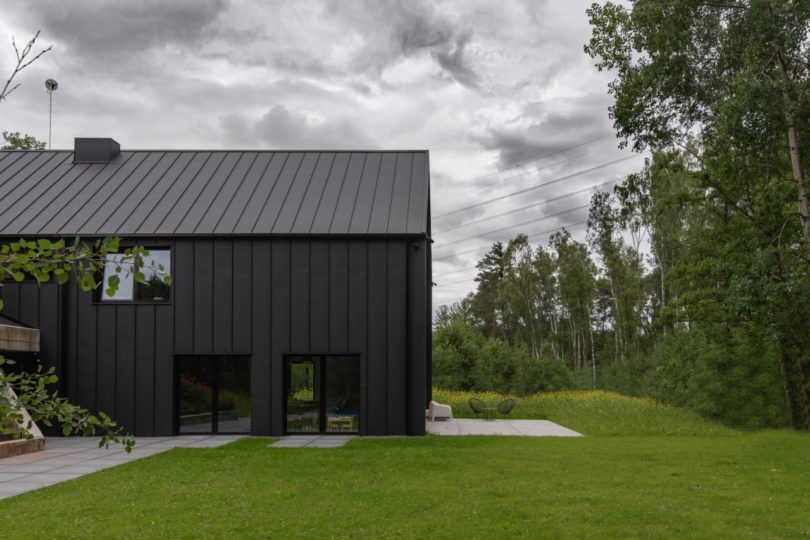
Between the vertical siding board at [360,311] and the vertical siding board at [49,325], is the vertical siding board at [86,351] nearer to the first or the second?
the vertical siding board at [49,325]

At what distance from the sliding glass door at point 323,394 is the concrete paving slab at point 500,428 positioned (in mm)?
2011

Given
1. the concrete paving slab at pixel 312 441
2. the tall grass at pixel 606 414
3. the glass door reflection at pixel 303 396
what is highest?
the glass door reflection at pixel 303 396

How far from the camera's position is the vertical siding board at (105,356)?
15.0m

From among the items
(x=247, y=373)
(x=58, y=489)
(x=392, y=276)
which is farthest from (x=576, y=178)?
(x=58, y=489)

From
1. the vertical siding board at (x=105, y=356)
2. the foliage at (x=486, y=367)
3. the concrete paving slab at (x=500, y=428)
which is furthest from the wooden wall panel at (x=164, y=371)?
the foliage at (x=486, y=367)

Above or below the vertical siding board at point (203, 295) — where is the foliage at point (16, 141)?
above

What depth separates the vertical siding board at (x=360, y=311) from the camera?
→ 583 inches

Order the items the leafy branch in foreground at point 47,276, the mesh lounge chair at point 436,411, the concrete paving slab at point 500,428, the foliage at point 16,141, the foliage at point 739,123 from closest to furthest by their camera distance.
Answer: the leafy branch in foreground at point 47,276 < the foliage at point 739,123 < the concrete paving slab at point 500,428 < the mesh lounge chair at point 436,411 < the foliage at point 16,141

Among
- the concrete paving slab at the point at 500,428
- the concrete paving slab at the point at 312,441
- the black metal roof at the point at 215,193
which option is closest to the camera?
the concrete paving slab at the point at 312,441

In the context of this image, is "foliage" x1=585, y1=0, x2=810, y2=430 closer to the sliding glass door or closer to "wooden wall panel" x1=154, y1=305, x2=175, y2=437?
the sliding glass door

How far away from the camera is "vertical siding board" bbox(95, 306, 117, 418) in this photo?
14992 mm

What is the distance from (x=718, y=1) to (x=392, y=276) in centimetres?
906

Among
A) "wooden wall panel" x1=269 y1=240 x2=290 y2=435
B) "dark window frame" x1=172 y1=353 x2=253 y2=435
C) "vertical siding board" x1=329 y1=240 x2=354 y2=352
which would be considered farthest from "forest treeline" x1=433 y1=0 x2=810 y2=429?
"dark window frame" x1=172 y1=353 x2=253 y2=435

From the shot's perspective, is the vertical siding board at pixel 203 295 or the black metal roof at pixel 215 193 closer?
the vertical siding board at pixel 203 295
